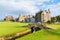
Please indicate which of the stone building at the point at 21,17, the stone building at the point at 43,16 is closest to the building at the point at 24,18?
the stone building at the point at 21,17

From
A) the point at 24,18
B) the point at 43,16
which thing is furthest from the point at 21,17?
the point at 43,16

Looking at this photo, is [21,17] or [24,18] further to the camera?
[24,18]

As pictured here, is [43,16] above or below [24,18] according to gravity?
above

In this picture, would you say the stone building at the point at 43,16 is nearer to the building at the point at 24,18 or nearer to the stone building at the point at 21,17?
the building at the point at 24,18

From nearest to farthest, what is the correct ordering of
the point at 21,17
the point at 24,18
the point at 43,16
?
the point at 43,16 < the point at 21,17 < the point at 24,18

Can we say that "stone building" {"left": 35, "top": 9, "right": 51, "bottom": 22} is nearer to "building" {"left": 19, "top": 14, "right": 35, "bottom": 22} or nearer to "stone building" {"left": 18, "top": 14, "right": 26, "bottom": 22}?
"building" {"left": 19, "top": 14, "right": 35, "bottom": 22}

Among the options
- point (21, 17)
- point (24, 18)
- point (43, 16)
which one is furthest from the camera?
point (24, 18)

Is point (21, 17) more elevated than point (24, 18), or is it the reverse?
point (21, 17)

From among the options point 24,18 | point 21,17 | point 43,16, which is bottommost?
point 24,18

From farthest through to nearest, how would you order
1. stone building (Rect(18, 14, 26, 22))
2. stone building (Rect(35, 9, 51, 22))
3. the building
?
1. stone building (Rect(18, 14, 26, 22))
2. the building
3. stone building (Rect(35, 9, 51, 22))

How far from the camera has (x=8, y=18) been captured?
163125 millimetres

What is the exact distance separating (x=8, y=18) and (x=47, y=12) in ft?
174

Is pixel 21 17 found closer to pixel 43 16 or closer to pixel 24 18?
pixel 24 18

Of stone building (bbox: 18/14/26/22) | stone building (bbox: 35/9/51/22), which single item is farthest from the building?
stone building (bbox: 35/9/51/22)
